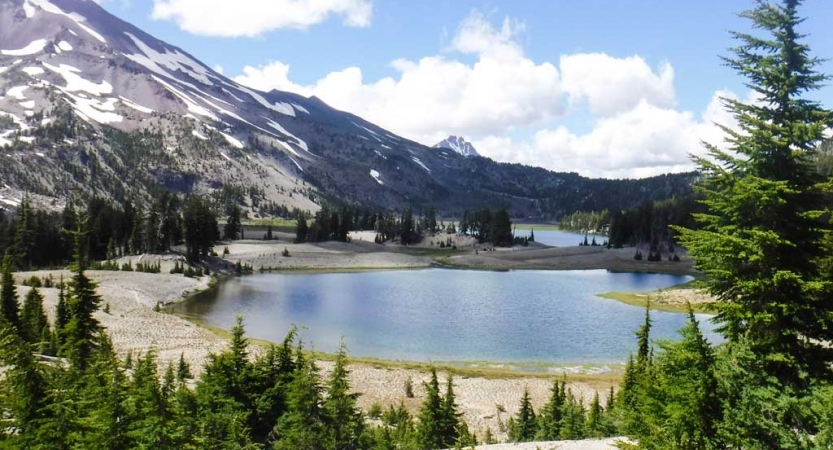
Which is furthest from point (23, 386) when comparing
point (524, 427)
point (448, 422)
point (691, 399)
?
point (524, 427)

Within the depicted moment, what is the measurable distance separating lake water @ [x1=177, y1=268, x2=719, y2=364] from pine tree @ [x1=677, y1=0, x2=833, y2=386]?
26971 millimetres

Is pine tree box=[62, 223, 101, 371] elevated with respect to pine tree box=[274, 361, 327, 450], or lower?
elevated

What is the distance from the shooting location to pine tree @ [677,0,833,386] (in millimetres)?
13531

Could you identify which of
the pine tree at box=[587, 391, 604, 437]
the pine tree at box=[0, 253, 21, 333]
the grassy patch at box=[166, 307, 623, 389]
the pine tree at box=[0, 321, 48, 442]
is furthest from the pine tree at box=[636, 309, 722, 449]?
the pine tree at box=[0, 253, 21, 333]

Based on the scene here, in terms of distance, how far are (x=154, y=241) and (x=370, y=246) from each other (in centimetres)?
6700

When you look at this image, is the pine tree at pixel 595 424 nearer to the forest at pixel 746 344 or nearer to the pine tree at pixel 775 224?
the forest at pixel 746 344

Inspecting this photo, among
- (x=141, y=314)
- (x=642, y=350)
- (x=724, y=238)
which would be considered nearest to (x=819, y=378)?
(x=724, y=238)

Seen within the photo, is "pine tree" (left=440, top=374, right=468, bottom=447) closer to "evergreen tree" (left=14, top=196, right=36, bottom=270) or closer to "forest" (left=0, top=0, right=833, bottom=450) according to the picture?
"forest" (left=0, top=0, right=833, bottom=450)

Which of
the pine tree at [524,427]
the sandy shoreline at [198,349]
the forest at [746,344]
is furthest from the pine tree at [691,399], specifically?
the sandy shoreline at [198,349]

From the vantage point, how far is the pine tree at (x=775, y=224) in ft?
44.4

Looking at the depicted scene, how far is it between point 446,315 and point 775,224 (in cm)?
6052

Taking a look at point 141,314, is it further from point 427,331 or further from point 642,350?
point 642,350

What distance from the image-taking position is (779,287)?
1375 centimetres

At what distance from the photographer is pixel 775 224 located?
14156mm
